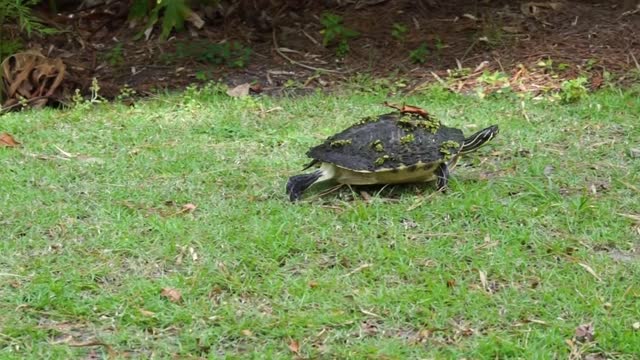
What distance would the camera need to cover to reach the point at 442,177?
13.6 feet

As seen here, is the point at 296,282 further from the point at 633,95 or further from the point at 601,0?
the point at 601,0

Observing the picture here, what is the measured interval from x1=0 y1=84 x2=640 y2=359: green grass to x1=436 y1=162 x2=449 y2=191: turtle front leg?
0.07 meters

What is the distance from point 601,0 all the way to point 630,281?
4.30m

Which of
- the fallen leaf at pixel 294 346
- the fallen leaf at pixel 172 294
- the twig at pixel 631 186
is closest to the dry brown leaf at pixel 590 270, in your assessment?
the twig at pixel 631 186

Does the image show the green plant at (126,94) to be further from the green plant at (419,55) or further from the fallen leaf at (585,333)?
the fallen leaf at (585,333)

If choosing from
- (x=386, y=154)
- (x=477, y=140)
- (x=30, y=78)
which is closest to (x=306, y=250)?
A: (x=386, y=154)

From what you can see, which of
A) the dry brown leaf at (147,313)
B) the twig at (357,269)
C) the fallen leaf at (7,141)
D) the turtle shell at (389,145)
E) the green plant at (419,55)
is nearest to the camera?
the dry brown leaf at (147,313)

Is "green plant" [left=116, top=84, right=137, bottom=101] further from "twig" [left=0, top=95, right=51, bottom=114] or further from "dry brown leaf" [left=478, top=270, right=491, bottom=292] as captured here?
"dry brown leaf" [left=478, top=270, right=491, bottom=292]

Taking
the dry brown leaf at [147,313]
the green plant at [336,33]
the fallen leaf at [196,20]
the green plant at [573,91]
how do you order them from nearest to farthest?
1. the dry brown leaf at [147,313]
2. the green plant at [573,91]
3. the green plant at [336,33]
4. the fallen leaf at [196,20]

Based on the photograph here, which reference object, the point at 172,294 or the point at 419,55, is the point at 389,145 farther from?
the point at 419,55

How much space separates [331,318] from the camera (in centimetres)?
311

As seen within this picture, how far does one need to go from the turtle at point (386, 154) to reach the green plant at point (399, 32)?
2748 mm

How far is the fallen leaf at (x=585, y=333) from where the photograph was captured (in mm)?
2955

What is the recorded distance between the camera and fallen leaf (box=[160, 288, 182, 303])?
3.26 m
